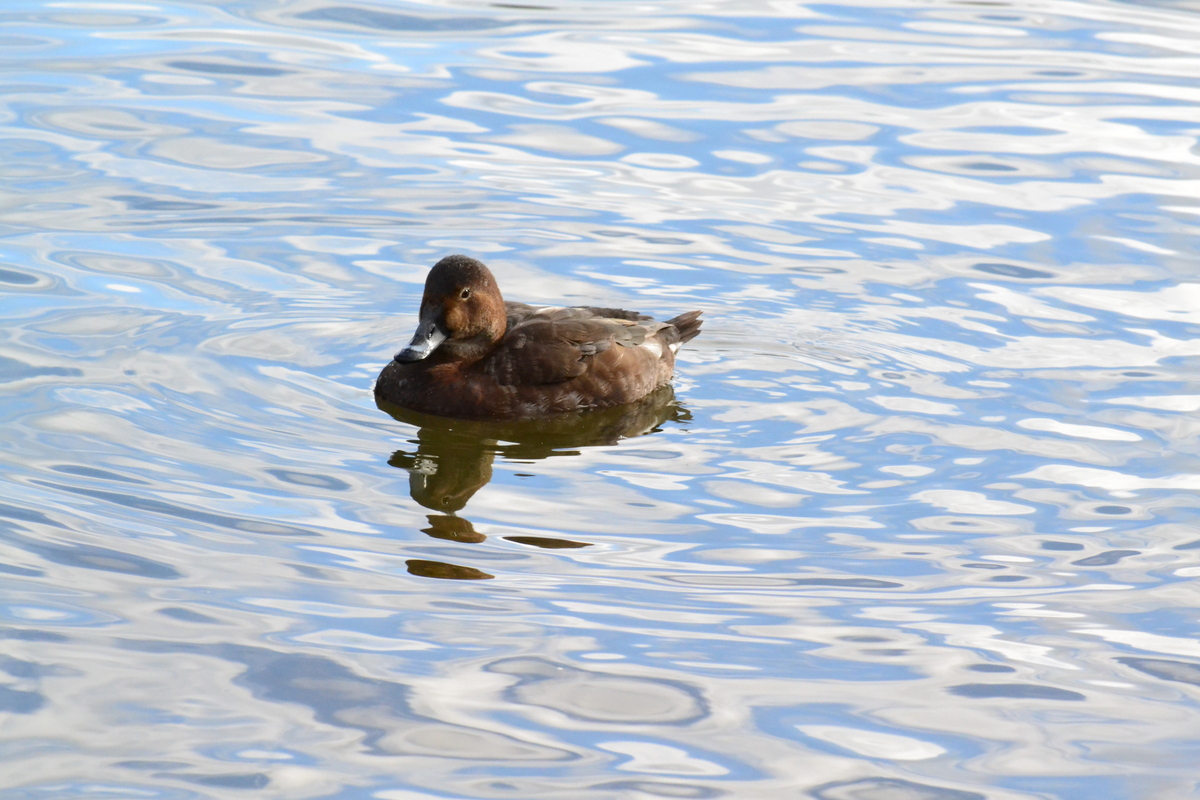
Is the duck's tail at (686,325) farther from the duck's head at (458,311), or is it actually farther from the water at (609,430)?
the duck's head at (458,311)

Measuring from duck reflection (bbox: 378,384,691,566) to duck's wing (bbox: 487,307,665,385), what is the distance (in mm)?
271

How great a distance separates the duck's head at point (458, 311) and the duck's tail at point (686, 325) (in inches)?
47.8

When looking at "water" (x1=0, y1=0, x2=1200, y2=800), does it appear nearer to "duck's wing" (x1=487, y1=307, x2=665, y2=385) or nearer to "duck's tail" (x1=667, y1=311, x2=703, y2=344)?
"duck's tail" (x1=667, y1=311, x2=703, y2=344)

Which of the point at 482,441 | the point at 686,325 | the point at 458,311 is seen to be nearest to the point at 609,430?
the point at 482,441

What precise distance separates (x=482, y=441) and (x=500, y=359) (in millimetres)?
624

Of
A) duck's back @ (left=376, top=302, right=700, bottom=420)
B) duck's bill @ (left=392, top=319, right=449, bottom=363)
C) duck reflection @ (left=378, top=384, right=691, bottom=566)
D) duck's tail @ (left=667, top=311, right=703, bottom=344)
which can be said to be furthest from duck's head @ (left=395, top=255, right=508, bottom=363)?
duck's tail @ (left=667, top=311, right=703, bottom=344)

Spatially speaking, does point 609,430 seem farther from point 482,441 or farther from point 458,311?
point 458,311

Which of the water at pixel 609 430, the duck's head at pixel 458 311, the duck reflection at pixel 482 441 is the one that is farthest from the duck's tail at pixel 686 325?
the duck's head at pixel 458 311

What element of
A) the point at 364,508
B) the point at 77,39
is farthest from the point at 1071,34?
the point at 364,508

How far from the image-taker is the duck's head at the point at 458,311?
9070mm

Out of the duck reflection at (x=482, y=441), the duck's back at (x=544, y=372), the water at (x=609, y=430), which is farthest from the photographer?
the duck's back at (x=544, y=372)

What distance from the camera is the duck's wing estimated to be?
9.08 meters

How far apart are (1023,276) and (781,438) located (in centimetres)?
343

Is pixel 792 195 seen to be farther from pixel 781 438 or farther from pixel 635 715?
pixel 635 715
